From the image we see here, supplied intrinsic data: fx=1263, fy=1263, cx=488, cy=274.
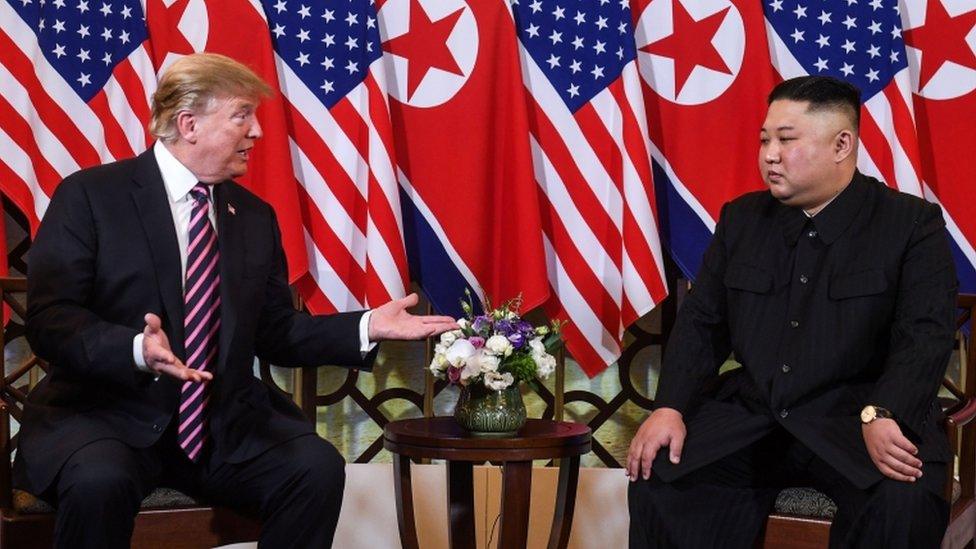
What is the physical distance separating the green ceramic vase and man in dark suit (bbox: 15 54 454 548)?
0.88 ft

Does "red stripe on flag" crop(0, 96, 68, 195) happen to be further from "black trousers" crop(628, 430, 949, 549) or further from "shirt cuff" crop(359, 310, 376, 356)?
"black trousers" crop(628, 430, 949, 549)

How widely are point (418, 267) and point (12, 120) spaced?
4.76 ft

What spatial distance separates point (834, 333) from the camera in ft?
10.3

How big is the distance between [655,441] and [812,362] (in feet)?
1.43

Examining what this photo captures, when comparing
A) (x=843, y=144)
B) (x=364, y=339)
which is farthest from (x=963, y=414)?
(x=364, y=339)

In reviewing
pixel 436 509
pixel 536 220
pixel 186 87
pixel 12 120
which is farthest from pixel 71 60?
pixel 436 509

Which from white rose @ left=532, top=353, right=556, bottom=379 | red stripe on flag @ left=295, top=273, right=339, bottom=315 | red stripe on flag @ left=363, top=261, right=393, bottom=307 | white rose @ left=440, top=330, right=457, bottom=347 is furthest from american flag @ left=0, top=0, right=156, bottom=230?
white rose @ left=532, top=353, right=556, bottom=379

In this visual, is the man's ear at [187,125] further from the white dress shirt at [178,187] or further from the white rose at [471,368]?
the white rose at [471,368]

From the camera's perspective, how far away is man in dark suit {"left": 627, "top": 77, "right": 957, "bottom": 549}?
295 cm

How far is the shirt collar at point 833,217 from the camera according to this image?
324 cm

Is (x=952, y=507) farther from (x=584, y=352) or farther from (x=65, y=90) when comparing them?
(x=65, y=90)

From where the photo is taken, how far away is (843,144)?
10.7ft

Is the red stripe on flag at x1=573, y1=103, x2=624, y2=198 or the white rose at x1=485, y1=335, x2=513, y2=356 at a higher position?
the red stripe on flag at x1=573, y1=103, x2=624, y2=198

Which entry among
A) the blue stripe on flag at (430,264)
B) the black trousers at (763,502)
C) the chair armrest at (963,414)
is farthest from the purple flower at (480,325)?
the chair armrest at (963,414)
